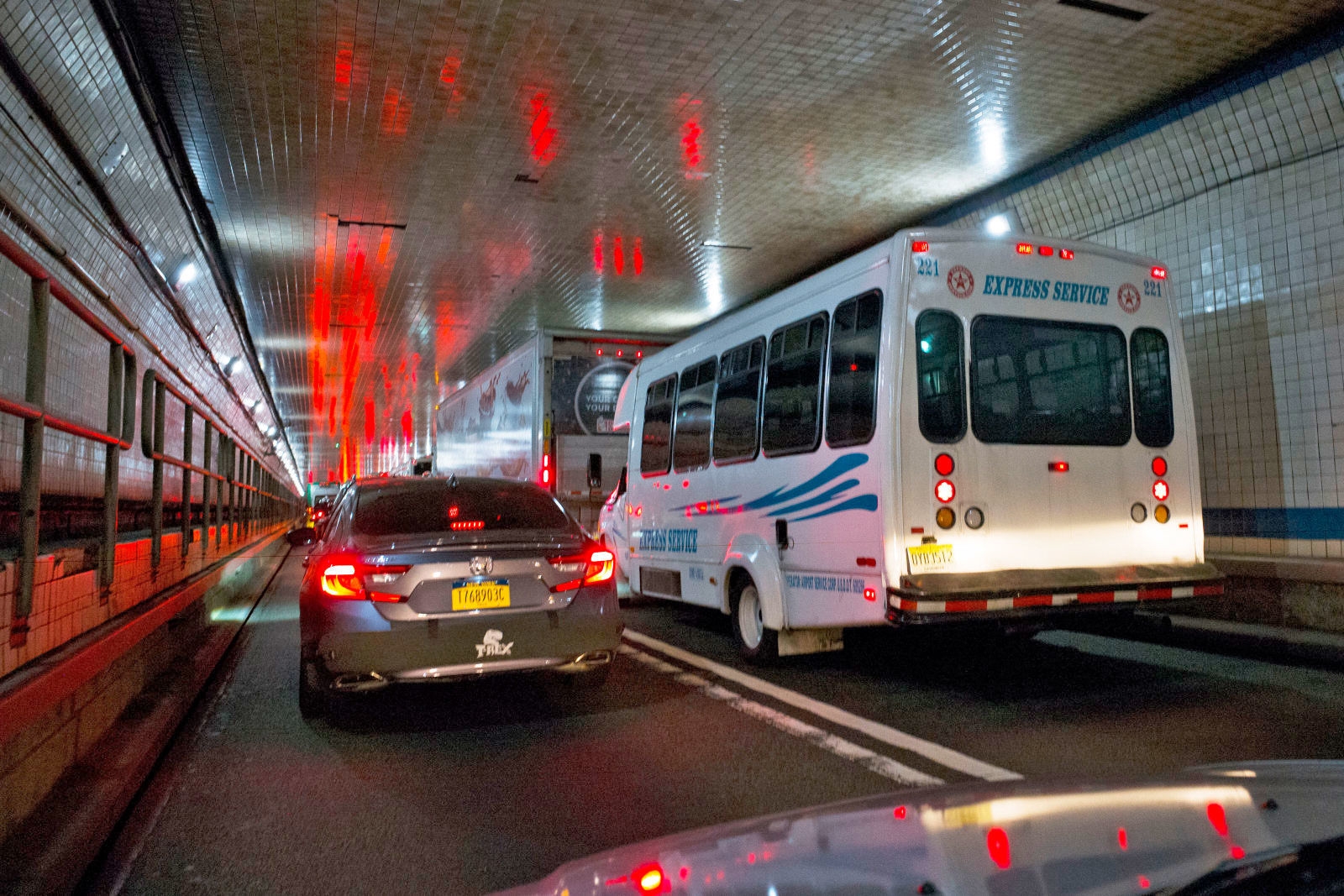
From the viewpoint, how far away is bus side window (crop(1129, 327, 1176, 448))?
702 centimetres

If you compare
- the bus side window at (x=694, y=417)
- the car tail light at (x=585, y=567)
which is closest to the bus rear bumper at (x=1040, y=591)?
the car tail light at (x=585, y=567)

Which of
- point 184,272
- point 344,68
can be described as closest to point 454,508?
point 344,68

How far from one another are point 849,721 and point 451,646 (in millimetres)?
2360

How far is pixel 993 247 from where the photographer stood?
665 cm

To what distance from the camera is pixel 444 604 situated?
5699 mm

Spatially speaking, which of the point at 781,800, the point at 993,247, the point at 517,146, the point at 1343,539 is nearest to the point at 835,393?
the point at 993,247

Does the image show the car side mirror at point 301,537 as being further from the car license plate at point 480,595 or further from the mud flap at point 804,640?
the mud flap at point 804,640

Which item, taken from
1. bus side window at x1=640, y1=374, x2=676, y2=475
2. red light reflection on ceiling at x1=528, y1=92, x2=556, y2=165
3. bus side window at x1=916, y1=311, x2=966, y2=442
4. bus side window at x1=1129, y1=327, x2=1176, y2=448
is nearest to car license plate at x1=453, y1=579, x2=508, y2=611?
bus side window at x1=916, y1=311, x2=966, y2=442

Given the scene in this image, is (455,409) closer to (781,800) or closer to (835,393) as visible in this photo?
(835,393)

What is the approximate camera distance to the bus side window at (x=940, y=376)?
6.34m

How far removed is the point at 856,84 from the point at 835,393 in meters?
4.09

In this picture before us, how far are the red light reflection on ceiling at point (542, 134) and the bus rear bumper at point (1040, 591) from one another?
20.1 ft

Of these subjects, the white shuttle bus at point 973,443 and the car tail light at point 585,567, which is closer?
the car tail light at point 585,567

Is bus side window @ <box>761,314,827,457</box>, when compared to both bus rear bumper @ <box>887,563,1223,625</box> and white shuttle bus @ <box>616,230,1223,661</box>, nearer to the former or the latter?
white shuttle bus @ <box>616,230,1223,661</box>
